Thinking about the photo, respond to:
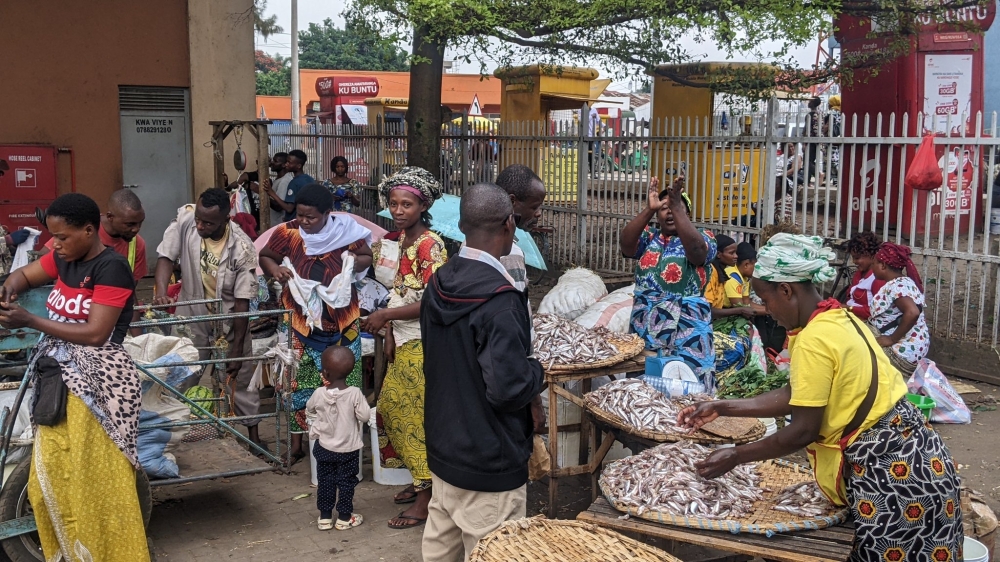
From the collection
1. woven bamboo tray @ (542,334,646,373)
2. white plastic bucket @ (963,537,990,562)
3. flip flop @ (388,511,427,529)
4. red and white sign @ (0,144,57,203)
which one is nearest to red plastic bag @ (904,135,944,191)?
woven bamboo tray @ (542,334,646,373)

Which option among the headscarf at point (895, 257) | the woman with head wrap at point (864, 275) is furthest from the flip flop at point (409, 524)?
the headscarf at point (895, 257)

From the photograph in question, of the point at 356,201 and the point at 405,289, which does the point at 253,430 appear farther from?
the point at 356,201

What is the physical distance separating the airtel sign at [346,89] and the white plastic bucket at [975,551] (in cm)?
2769

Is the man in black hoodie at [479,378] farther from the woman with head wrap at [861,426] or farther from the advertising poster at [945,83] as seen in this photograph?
the advertising poster at [945,83]

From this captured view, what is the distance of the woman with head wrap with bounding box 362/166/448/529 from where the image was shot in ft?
17.0

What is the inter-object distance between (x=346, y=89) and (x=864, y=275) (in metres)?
27.0

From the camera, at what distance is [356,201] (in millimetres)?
13898

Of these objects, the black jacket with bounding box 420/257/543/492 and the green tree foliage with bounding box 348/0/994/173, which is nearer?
the black jacket with bounding box 420/257/543/492

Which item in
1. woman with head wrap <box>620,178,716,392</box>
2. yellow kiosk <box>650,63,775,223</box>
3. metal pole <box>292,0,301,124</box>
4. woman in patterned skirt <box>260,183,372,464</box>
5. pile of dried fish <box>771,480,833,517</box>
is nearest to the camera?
pile of dried fish <box>771,480,833,517</box>

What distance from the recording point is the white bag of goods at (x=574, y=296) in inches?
326

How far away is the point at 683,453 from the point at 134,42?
11336 mm

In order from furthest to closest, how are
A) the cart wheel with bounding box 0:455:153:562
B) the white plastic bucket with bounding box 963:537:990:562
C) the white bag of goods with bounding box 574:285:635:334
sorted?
the white bag of goods with bounding box 574:285:635:334 < the cart wheel with bounding box 0:455:153:562 < the white plastic bucket with bounding box 963:537:990:562

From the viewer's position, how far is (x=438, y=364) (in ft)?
11.4

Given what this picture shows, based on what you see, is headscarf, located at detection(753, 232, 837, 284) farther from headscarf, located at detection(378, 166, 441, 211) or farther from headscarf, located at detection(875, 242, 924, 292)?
headscarf, located at detection(875, 242, 924, 292)
